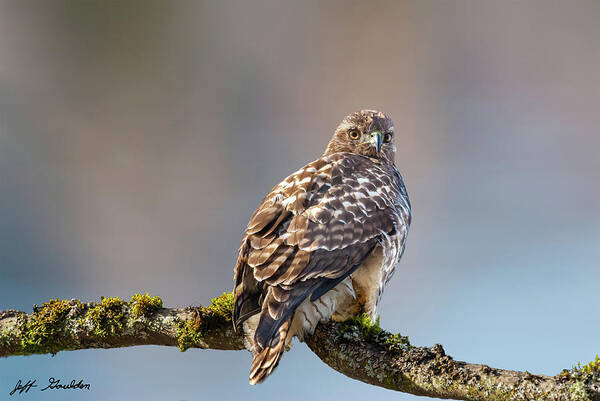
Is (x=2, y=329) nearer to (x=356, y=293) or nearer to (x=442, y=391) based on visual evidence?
(x=356, y=293)

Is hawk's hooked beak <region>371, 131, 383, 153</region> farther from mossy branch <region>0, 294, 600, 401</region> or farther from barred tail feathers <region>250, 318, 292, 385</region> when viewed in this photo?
barred tail feathers <region>250, 318, 292, 385</region>

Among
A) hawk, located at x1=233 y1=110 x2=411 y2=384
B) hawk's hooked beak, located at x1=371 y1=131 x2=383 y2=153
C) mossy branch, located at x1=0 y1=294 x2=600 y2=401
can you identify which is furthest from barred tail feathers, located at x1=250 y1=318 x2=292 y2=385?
hawk's hooked beak, located at x1=371 y1=131 x2=383 y2=153

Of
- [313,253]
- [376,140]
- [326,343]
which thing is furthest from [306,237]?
[376,140]

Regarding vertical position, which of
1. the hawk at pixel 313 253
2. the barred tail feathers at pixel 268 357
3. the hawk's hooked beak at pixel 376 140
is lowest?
the barred tail feathers at pixel 268 357

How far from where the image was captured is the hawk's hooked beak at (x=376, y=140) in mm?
3668

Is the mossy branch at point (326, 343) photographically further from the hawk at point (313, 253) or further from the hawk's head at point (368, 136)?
the hawk's head at point (368, 136)

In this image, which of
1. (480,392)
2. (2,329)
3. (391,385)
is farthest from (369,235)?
(2,329)

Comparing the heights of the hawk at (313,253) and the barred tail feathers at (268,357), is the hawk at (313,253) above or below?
above

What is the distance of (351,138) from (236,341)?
157 cm

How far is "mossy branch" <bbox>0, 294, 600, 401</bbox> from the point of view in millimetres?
2121

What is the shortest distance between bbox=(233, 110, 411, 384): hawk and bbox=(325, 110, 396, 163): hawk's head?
566 mm

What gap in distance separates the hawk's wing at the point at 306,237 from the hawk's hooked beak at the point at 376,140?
0.61 meters

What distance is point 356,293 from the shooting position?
9.39ft

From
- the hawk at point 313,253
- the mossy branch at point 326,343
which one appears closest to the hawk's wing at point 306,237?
the hawk at point 313,253
